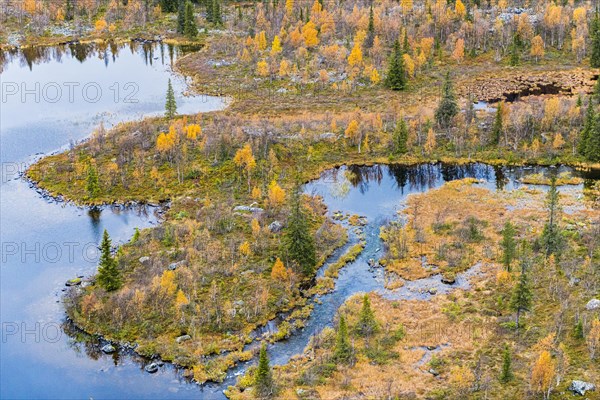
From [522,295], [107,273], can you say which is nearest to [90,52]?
[107,273]

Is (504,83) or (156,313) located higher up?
(504,83)

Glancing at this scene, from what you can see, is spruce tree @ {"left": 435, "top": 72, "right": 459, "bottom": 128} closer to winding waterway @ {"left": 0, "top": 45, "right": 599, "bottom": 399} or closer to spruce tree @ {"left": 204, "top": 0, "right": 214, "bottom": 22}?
winding waterway @ {"left": 0, "top": 45, "right": 599, "bottom": 399}

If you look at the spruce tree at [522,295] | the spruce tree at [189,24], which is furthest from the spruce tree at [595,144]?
the spruce tree at [189,24]

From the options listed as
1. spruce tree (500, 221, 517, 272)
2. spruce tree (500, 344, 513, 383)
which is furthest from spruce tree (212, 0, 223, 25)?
spruce tree (500, 344, 513, 383)

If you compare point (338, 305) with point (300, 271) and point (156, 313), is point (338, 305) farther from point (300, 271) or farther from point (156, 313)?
point (156, 313)

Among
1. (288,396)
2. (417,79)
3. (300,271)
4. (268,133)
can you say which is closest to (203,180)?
(268,133)

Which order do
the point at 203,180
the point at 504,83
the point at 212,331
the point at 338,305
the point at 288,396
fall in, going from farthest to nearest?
the point at 504,83
the point at 203,180
the point at 338,305
the point at 212,331
the point at 288,396
